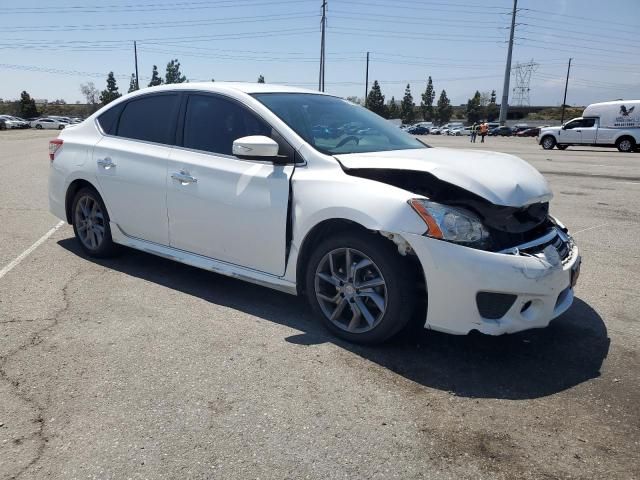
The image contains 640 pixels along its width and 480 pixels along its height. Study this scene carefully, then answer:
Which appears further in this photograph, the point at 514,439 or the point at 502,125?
the point at 502,125

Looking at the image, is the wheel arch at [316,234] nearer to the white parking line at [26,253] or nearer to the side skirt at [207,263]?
the side skirt at [207,263]

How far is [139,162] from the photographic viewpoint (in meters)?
4.86

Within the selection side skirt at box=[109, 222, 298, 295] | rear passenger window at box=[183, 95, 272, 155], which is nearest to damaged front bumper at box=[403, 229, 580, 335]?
side skirt at box=[109, 222, 298, 295]

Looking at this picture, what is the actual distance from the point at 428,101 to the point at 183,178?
4751 inches

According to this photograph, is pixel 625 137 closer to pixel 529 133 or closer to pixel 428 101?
pixel 529 133

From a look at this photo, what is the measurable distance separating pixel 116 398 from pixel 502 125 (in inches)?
2750

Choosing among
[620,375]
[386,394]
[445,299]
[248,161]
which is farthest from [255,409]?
[620,375]

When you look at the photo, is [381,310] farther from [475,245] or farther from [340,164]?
[340,164]

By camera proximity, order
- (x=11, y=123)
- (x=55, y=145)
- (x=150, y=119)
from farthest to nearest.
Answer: (x=11, y=123), (x=55, y=145), (x=150, y=119)

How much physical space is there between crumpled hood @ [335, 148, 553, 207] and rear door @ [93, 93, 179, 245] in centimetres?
178

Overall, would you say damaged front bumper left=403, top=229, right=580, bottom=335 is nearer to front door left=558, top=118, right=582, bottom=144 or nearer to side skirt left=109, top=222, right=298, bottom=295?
side skirt left=109, top=222, right=298, bottom=295

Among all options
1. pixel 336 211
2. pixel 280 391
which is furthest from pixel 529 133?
pixel 280 391

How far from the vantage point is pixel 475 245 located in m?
3.22

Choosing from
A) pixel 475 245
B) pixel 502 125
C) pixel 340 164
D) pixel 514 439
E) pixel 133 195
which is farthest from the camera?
pixel 502 125
